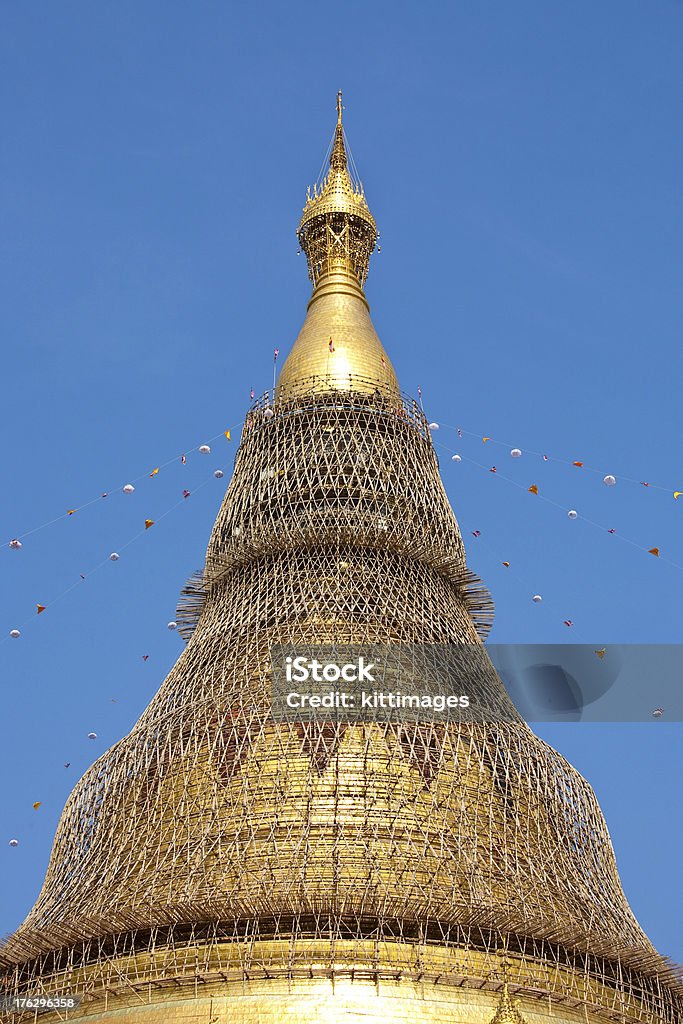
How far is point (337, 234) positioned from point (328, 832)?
92.8 ft

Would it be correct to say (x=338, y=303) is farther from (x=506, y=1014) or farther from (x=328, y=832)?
(x=506, y=1014)

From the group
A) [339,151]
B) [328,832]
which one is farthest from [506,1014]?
[339,151]

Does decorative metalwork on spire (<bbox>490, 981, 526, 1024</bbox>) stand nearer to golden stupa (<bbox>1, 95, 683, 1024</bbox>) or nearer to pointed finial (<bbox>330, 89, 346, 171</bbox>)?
golden stupa (<bbox>1, 95, 683, 1024</bbox>)

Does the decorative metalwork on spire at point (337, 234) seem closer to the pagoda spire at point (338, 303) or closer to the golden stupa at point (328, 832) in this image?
the pagoda spire at point (338, 303)

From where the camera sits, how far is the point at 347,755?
121 feet

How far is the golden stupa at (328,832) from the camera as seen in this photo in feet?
106

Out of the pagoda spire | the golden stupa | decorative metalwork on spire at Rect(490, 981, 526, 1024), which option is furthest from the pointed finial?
decorative metalwork on spire at Rect(490, 981, 526, 1024)

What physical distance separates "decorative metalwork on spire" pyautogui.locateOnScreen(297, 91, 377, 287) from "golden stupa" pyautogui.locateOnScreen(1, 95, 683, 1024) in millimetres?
9439

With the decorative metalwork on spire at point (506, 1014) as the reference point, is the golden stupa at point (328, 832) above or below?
above

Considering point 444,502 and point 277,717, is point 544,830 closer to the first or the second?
point 277,717

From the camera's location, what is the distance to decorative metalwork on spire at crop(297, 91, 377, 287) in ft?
177

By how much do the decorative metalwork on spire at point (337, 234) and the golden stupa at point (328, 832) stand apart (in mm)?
9439

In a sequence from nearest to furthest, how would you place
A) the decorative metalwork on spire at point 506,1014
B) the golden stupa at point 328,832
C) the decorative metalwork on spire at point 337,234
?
the decorative metalwork on spire at point 506,1014, the golden stupa at point 328,832, the decorative metalwork on spire at point 337,234

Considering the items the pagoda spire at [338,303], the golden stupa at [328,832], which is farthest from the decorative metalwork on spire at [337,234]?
the golden stupa at [328,832]
